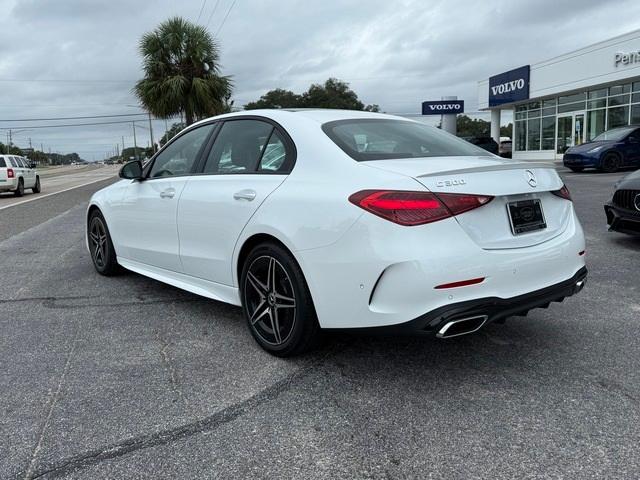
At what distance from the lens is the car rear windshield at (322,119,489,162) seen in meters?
3.32

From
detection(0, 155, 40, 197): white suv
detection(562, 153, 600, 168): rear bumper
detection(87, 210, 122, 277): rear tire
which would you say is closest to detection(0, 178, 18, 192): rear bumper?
detection(0, 155, 40, 197): white suv

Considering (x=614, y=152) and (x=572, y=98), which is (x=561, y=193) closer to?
(x=614, y=152)

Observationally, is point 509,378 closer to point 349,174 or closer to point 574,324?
point 574,324

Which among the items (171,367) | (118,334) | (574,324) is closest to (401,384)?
(171,367)

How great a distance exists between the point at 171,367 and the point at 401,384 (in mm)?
1398

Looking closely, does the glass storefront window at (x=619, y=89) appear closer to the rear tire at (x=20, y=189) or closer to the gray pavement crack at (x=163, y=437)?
the rear tire at (x=20, y=189)

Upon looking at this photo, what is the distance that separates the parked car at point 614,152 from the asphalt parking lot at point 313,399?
48.4ft

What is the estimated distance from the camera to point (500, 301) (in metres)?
→ 2.86

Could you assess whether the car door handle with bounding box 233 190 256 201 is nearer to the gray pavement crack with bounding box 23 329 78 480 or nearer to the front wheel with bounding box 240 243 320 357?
the front wheel with bounding box 240 243 320 357

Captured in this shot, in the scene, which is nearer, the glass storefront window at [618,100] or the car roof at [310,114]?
the car roof at [310,114]

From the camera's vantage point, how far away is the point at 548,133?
3106 centimetres

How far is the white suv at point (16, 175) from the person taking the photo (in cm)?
1998

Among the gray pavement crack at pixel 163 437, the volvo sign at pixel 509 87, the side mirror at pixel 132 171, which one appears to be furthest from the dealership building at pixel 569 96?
the gray pavement crack at pixel 163 437

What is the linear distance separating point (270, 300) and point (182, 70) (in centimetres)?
2381
